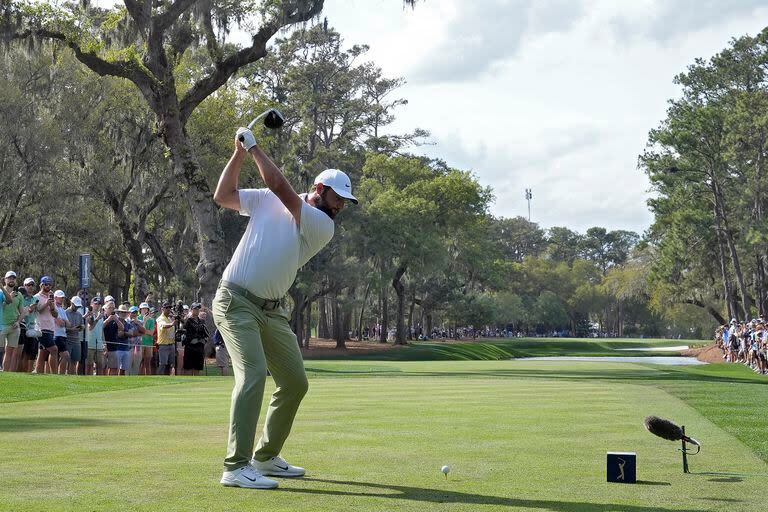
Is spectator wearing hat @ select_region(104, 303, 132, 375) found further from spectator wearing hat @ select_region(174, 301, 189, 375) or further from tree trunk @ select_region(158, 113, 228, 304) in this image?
tree trunk @ select_region(158, 113, 228, 304)

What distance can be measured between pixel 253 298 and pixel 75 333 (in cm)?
1830

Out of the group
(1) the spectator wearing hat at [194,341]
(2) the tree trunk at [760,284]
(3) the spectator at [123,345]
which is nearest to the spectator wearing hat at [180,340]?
(1) the spectator wearing hat at [194,341]

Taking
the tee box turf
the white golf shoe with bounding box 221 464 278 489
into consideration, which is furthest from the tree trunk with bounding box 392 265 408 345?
the white golf shoe with bounding box 221 464 278 489

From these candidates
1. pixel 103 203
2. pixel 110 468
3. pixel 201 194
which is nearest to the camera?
pixel 110 468

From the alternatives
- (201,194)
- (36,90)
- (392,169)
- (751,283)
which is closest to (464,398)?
(201,194)

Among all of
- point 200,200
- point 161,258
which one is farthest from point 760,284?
point 200,200

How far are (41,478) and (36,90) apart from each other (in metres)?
40.8

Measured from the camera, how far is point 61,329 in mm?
23078

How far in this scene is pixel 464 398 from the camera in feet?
52.9

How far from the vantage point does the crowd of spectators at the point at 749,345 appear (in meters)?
37.3

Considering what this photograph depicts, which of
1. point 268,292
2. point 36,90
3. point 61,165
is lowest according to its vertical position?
point 268,292

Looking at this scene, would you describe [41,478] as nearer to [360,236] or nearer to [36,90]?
[36,90]

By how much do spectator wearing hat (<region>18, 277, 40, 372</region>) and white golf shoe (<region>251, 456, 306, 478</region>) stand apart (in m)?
15.8

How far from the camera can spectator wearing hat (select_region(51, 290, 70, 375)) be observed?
22.8 meters
